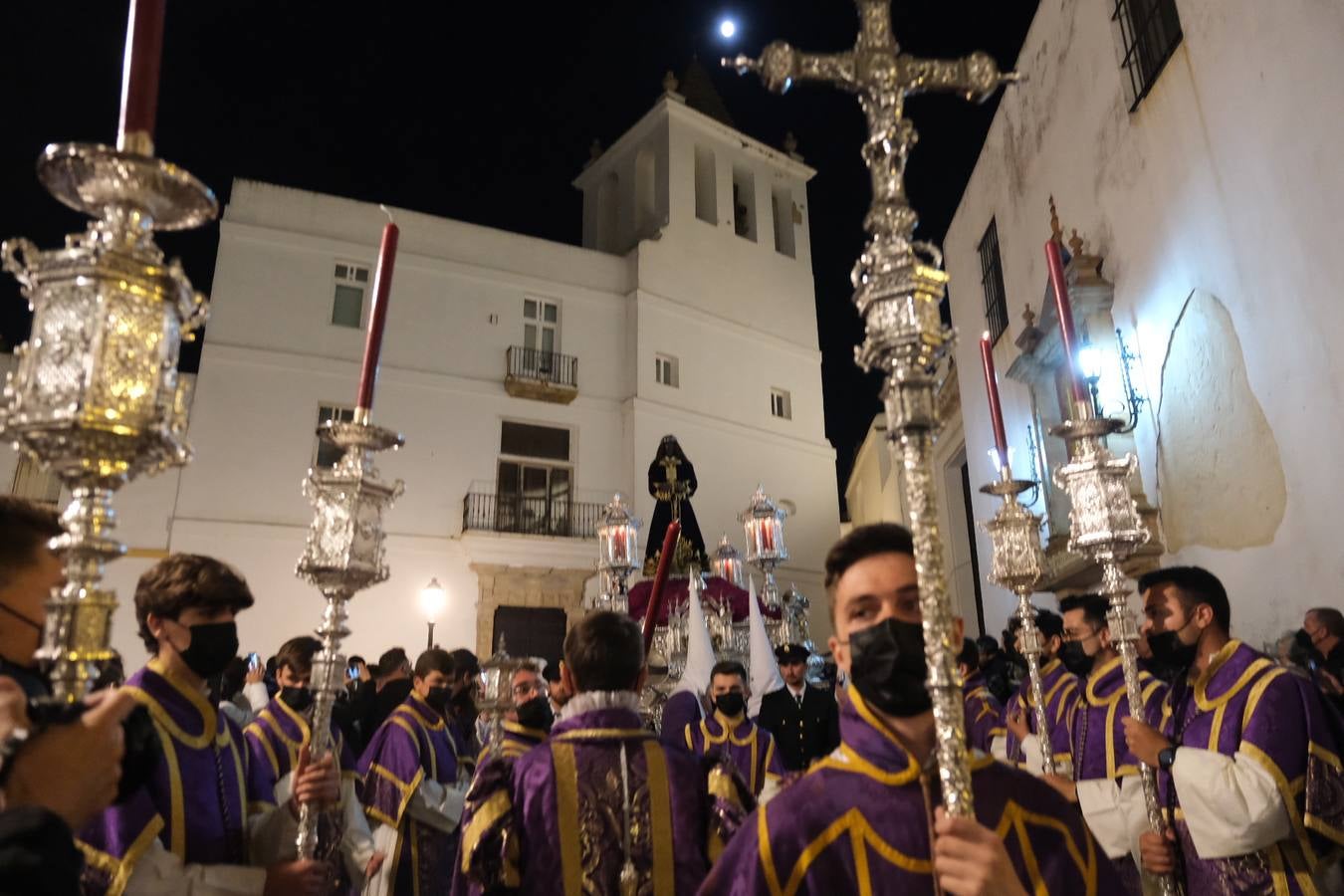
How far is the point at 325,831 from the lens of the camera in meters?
3.19

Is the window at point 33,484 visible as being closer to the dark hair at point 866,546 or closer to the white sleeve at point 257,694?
the white sleeve at point 257,694

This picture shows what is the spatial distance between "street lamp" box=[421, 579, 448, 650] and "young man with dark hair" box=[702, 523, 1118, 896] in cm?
1437

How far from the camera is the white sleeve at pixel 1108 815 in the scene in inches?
149

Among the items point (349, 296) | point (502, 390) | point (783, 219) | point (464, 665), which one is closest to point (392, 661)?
point (464, 665)

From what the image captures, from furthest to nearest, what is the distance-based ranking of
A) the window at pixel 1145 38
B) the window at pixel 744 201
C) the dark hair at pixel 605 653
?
the window at pixel 744 201 < the window at pixel 1145 38 < the dark hair at pixel 605 653

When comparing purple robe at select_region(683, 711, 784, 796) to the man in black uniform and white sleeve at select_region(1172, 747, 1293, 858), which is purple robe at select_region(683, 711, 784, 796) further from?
white sleeve at select_region(1172, 747, 1293, 858)

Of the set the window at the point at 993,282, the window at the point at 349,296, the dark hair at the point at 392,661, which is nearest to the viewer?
the dark hair at the point at 392,661

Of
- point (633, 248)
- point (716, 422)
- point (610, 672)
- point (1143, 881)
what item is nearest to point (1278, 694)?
point (1143, 881)

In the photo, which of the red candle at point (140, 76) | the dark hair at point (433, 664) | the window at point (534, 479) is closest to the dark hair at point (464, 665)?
the dark hair at point (433, 664)

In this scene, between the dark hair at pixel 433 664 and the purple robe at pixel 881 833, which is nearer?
the purple robe at pixel 881 833

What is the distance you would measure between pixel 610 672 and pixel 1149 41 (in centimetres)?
880

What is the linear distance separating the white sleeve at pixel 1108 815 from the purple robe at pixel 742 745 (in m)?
1.83

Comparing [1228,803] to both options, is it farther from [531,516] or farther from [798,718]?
[531,516]

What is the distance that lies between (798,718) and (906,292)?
5.32m
